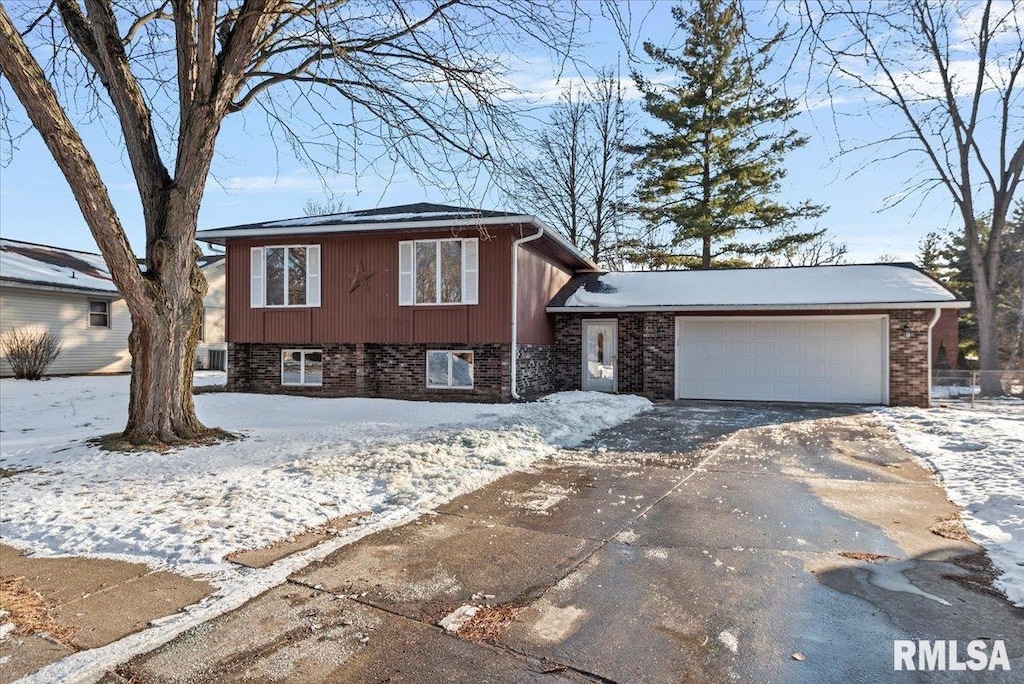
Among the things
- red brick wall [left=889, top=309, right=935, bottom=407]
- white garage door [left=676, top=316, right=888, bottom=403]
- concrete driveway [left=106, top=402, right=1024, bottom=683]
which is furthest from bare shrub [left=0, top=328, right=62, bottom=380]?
red brick wall [left=889, top=309, right=935, bottom=407]

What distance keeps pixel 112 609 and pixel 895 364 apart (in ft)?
51.9

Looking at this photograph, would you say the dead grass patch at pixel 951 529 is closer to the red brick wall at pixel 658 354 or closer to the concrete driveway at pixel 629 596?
the concrete driveway at pixel 629 596

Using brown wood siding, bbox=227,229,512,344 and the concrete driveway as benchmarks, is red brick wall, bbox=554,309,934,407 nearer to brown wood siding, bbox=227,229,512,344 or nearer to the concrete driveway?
brown wood siding, bbox=227,229,512,344

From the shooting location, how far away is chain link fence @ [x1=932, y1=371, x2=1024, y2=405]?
15891 mm

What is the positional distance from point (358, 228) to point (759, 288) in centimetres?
1058

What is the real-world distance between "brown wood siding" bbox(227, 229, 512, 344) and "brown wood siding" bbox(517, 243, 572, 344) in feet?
2.32

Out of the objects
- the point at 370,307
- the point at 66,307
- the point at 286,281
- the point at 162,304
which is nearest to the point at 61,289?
the point at 66,307

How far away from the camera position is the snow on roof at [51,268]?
57.3 ft

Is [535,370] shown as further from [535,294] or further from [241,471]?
[241,471]

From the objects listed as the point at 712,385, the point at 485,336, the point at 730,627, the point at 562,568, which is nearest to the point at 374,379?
the point at 485,336

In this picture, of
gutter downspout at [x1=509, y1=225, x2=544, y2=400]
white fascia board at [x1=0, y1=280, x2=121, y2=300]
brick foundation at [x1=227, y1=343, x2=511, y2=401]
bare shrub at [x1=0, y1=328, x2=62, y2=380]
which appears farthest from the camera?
white fascia board at [x1=0, y1=280, x2=121, y2=300]

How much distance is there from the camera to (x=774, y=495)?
584 centimetres

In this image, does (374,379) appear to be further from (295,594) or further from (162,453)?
(295,594)

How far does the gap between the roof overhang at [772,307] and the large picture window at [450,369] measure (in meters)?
3.19
